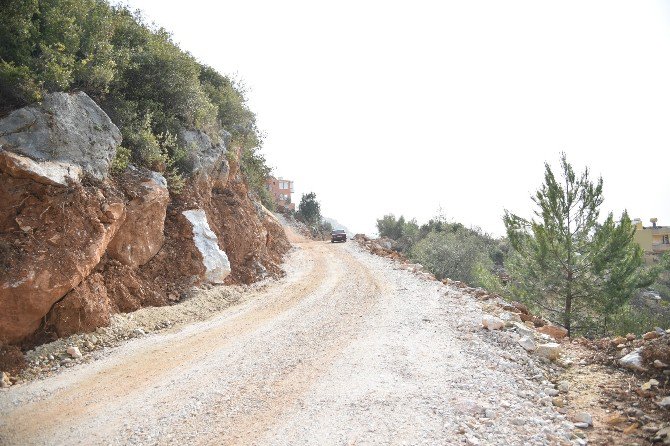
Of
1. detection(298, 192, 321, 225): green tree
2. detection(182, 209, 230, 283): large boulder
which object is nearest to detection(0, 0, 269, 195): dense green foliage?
detection(182, 209, 230, 283): large boulder

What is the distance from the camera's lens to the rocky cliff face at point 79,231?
7.27 metres

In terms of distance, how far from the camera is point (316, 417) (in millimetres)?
5164

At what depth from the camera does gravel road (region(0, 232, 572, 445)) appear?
15.7 feet

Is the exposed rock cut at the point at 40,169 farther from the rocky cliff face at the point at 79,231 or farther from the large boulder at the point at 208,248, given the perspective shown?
the large boulder at the point at 208,248

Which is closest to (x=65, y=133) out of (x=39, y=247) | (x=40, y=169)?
(x=40, y=169)

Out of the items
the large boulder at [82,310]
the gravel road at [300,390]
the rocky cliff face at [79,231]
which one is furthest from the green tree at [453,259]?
the large boulder at [82,310]

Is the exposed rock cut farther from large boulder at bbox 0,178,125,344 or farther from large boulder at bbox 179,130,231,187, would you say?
large boulder at bbox 179,130,231,187

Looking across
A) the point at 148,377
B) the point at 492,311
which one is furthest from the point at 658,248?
the point at 148,377

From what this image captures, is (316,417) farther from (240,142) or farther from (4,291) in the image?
(240,142)

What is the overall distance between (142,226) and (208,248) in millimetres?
2728

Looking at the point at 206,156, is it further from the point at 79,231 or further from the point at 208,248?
the point at 79,231

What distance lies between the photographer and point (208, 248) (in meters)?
12.9

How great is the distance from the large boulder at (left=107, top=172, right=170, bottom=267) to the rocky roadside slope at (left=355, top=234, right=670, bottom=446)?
30.7 feet

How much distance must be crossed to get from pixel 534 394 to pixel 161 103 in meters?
13.2
